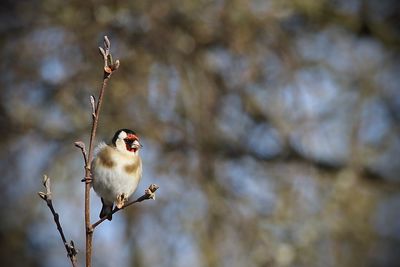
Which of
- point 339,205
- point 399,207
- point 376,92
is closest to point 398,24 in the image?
point 376,92

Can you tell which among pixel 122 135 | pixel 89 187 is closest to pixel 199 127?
pixel 122 135

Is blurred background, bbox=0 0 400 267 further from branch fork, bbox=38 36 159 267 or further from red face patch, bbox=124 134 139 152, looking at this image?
branch fork, bbox=38 36 159 267

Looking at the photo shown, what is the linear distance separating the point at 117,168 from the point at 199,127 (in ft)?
9.63

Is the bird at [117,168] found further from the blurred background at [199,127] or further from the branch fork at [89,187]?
the blurred background at [199,127]

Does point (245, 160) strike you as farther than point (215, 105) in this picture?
Yes

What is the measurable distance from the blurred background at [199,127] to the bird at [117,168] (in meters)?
2.66

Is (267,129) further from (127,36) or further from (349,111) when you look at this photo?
(127,36)

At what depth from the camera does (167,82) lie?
6055mm

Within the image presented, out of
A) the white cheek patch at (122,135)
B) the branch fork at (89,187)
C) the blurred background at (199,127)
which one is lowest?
the branch fork at (89,187)

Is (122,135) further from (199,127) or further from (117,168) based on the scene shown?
(199,127)

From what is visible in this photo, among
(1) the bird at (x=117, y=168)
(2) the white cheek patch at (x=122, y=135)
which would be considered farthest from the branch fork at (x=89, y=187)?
(2) the white cheek patch at (x=122, y=135)

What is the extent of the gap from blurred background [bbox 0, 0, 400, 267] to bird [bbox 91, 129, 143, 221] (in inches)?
105

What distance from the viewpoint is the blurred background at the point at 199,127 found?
19.7ft

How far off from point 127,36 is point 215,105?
35.0 inches
